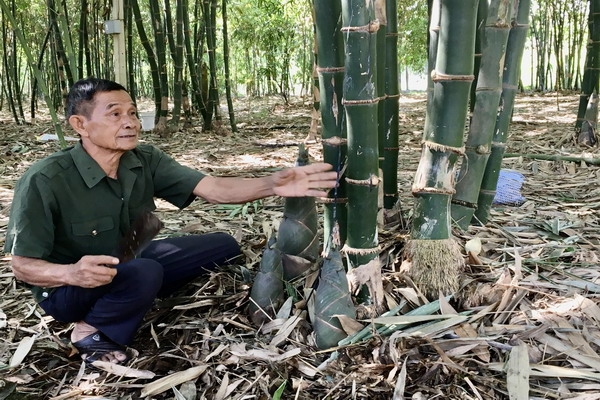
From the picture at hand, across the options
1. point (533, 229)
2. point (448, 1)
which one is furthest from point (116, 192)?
point (533, 229)

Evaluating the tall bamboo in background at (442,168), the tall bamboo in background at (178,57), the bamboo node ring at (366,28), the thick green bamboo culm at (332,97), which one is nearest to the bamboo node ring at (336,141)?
the thick green bamboo culm at (332,97)

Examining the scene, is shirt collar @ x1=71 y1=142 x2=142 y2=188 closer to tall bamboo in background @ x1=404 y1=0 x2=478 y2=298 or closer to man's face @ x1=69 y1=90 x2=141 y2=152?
man's face @ x1=69 y1=90 x2=141 y2=152

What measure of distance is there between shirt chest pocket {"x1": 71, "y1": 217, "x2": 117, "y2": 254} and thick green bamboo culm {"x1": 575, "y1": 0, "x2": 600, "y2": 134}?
3951 mm

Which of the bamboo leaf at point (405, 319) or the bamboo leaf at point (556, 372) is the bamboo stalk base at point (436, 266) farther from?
the bamboo leaf at point (556, 372)

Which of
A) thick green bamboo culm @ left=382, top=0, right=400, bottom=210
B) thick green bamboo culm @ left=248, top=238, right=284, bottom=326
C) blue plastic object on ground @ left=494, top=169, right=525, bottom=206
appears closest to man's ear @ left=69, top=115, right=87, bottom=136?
thick green bamboo culm @ left=248, top=238, right=284, bottom=326

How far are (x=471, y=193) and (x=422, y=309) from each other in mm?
604

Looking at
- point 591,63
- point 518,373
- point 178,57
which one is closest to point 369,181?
point 518,373

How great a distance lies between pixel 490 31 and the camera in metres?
1.96

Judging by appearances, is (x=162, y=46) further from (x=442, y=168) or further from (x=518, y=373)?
(x=518, y=373)

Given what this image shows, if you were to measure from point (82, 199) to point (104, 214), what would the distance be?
96 millimetres

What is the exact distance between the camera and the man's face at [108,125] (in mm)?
1914

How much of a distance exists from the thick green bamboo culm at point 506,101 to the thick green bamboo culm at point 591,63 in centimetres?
251

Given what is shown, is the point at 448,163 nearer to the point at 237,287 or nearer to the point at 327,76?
the point at 327,76

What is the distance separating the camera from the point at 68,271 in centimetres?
170
